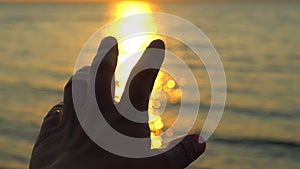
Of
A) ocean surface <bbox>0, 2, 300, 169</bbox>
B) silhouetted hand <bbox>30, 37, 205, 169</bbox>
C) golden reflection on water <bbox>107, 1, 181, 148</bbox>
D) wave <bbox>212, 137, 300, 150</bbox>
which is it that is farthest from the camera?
wave <bbox>212, 137, 300, 150</bbox>

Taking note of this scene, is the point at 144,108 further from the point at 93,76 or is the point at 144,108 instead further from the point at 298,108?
the point at 298,108

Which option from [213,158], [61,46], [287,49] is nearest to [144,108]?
[213,158]

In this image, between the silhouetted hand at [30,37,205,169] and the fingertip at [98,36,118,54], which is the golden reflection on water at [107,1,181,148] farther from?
the fingertip at [98,36,118,54]

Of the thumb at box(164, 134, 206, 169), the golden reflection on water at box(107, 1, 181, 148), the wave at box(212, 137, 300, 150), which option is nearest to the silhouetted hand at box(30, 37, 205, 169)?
the thumb at box(164, 134, 206, 169)

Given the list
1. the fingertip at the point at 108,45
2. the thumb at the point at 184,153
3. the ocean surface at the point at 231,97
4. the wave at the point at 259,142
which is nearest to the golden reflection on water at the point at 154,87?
the thumb at the point at 184,153

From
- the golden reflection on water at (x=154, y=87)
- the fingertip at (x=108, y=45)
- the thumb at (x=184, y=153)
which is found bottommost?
the thumb at (x=184, y=153)

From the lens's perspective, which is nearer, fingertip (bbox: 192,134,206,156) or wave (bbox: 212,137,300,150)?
fingertip (bbox: 192,134,206,156)

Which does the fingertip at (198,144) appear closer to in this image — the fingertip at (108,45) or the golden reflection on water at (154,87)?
the golden reflection on water at (154,87)

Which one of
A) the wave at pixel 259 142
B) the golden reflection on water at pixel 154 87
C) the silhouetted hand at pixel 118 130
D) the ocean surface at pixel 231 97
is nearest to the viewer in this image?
the silhouetted hand at pixel 118 130
